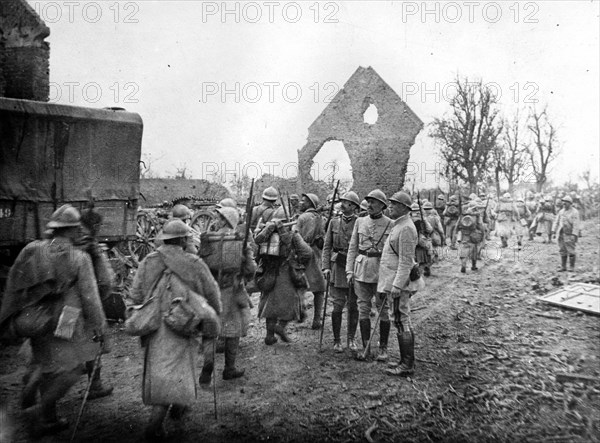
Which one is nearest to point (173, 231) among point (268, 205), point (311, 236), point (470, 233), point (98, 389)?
point (98, 389)

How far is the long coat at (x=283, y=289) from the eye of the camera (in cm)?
555

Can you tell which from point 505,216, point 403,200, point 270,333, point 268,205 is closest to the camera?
point 403,200

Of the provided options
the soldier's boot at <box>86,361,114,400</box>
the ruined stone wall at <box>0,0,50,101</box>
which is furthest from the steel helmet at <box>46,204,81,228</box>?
the ruined stone wall at <box>0,0,50,101</box>

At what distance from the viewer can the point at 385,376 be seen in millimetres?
4695

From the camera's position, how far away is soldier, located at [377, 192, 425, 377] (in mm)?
4637

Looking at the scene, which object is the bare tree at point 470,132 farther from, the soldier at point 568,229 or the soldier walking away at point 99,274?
the soldier walking away at point 99,274

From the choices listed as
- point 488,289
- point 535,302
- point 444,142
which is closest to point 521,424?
point 535,302

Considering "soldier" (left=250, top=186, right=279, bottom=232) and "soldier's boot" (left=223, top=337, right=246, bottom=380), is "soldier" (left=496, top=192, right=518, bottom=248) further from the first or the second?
"soldier's boot" (left=223, top=337, right=246, bottom=380)

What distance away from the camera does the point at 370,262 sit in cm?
513

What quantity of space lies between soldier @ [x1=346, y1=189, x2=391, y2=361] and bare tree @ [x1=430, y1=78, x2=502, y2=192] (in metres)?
28.6

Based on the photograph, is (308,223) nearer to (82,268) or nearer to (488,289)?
(82,268)

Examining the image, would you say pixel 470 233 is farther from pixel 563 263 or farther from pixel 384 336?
pixel 384 336

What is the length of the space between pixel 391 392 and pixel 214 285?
2.24 m

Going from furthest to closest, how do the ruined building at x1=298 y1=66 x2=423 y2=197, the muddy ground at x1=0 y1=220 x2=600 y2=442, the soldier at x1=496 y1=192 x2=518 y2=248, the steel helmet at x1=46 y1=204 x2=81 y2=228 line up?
the ruined building at x1=298 y1=66 x2=423 y2=197 < the soldier at x1=496 y1=192 x2=518 y2=248 < the muddy ground at x1=0 y1=220 x2=600 y2=442 < the steel helmet at x1=46 y1=204 x2=81 y2=228
